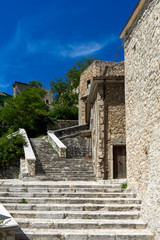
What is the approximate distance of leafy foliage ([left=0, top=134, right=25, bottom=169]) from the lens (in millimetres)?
13977

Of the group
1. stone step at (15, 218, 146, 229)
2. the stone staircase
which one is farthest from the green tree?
stone step at (15, 218, 146, 229)

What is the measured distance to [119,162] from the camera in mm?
11812

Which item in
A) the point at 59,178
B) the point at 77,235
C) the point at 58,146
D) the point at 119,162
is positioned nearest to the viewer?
the point at 77,235

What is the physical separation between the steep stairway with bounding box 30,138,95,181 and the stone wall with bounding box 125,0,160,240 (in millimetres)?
4950

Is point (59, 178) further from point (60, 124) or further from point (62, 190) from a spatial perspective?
point (60, 124)

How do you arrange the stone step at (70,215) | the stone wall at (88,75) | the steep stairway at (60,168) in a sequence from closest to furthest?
the stone step at (70,215), the steep stairway at (60,168), the stone wall at (88,75)

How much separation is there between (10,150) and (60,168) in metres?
3.15

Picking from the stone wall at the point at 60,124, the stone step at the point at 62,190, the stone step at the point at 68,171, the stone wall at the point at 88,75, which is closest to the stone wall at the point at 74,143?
the stone wall at the point at 60,124

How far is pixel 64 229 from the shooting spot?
5.73m

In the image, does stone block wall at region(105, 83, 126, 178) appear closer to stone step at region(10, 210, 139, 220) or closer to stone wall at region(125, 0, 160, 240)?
stone wall at region(125, 0, 160, 240)

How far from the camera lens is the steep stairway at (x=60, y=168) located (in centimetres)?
1220

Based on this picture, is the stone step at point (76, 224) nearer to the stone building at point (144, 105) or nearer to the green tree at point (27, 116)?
the stone building at point (144, 105)

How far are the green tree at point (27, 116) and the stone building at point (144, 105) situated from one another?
15.4 metres

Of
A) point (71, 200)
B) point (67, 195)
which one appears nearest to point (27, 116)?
point (67, 195)
